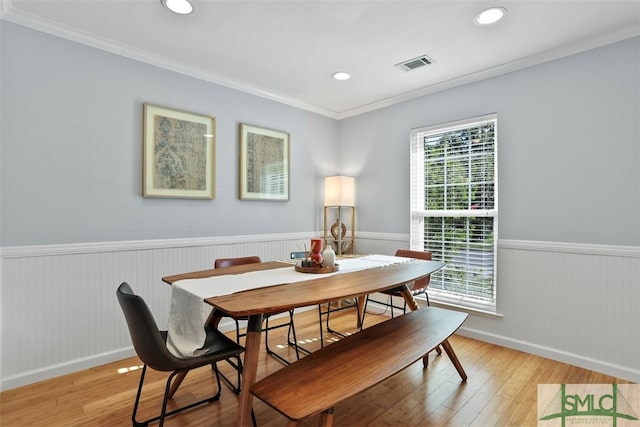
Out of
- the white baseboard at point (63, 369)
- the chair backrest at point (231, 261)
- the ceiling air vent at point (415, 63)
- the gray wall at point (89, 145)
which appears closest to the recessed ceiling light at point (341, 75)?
the ceiling air vent at point (415, 63)

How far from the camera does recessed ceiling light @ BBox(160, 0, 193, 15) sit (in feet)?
7.26

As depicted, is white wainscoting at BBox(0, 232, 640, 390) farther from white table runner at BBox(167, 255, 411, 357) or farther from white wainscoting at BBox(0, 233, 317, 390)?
white table runner at BBox(167, 255, 411, 357)

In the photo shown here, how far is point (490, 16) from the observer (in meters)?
2.35

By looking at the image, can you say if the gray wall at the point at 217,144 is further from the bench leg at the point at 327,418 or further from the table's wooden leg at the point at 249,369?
the bench leg at the point at 327,418

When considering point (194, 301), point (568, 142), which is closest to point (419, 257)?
point (568, 142)

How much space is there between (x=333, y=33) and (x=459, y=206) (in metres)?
2.10

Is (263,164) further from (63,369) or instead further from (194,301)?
(63,369)

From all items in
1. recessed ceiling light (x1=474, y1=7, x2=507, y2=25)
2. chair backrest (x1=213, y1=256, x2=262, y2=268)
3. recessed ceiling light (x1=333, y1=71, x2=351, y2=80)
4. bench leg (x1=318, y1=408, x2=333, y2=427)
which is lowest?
bench leg (x1=318, y1=408, x2=333, y2=427)

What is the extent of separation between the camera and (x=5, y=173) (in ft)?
7.64

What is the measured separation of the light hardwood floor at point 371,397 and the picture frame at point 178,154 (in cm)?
153

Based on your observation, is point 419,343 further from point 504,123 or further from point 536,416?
point 504,123

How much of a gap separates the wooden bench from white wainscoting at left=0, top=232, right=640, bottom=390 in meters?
1.08

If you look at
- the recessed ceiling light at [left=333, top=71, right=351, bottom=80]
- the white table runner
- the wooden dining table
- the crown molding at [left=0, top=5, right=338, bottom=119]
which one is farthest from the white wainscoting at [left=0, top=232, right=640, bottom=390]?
the recessed ceiling light at [left=333, top=71, right=351, bottom=80]

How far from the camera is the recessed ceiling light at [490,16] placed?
7.48 ft
